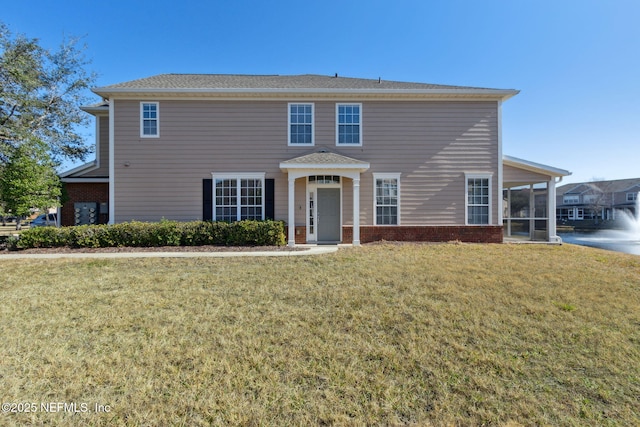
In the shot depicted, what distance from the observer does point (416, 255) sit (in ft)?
27.0

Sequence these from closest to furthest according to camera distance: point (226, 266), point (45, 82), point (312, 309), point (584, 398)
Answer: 1. point (584, 398)
2. point (312, 309)
3. point (226, 266)
4. point (45, 82)

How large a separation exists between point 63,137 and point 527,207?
24.1 meters

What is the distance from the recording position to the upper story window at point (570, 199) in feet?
161

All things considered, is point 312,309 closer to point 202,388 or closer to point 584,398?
point 202,388

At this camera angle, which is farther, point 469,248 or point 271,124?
point 271,124

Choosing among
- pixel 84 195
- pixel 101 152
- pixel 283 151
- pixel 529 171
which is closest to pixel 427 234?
pixel 529 171

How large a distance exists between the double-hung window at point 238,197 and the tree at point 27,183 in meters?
5.74

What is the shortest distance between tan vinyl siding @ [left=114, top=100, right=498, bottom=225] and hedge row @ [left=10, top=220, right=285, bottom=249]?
1386 millimetres

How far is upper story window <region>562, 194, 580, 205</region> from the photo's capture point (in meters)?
49.0

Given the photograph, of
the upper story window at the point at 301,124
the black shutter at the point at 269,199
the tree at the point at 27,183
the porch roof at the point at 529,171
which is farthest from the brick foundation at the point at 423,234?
the tree at the point at 27,183

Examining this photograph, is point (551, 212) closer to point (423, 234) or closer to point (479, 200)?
point (479, 200)

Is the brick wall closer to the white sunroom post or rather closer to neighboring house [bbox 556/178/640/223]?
the white sunroom post

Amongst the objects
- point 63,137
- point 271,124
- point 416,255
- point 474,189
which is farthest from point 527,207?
point 63,137

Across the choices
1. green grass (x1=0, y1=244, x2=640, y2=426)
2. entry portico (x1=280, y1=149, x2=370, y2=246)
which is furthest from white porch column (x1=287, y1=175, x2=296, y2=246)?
green grass (x1=0, y1=244, x2=640, y2=426)
